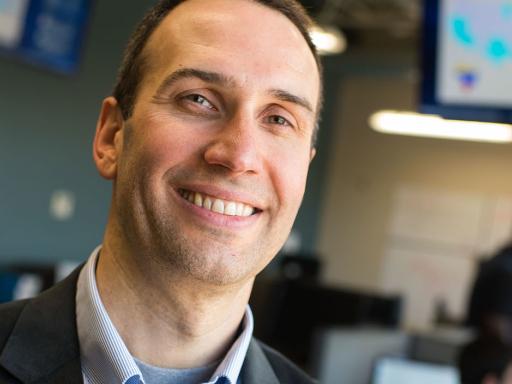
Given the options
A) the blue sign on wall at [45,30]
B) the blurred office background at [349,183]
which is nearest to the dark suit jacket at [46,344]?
the blurred office background at [349,183]

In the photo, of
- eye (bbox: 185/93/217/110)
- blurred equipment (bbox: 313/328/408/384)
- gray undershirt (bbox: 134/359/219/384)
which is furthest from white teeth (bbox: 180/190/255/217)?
blurred equipment (bbox: 313/328/408/384)

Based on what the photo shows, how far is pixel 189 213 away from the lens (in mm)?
1058

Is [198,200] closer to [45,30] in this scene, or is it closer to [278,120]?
[278,120]

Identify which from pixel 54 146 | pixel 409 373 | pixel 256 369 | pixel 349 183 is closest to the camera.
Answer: pixel 256 369

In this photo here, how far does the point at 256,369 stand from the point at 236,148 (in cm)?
34

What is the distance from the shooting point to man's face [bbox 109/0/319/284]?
106 centimetres

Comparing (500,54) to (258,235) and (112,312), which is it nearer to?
(258,235)

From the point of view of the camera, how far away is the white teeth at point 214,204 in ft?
3.50

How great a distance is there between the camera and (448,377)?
4.05 m

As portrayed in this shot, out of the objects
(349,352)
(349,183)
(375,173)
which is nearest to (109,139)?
(349,352)

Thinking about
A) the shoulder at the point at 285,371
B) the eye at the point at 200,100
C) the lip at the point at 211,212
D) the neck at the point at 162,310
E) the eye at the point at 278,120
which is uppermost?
the eye at the point at 200,100

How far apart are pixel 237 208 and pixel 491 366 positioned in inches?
42.7

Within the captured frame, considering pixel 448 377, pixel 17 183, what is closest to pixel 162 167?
pixel 448 377

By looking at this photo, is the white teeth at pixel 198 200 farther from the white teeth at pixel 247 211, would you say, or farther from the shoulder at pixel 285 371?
the shoulder at pixel 285 371
